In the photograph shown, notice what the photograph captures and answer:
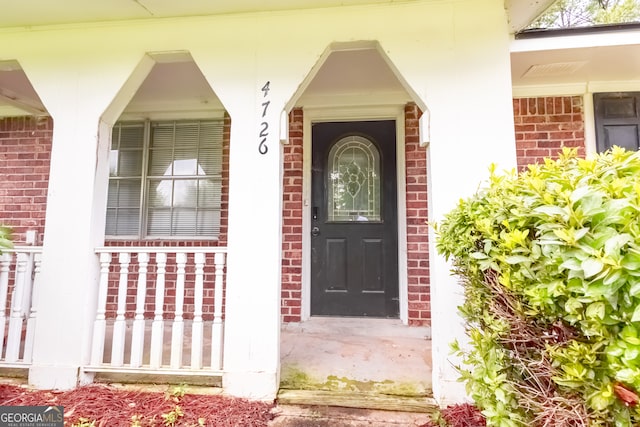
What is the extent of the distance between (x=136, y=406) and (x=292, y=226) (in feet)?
6.52

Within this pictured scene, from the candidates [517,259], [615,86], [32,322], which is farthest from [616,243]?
[32,322]

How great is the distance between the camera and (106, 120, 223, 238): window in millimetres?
3641

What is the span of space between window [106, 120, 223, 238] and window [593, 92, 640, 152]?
3702 mm

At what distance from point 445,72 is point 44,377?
3.35 meters

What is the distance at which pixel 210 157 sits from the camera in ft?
12.1

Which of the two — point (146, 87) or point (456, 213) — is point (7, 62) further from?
point (456, 213)

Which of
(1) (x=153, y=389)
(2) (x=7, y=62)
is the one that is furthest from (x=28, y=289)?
(2) (x=7, y=62)

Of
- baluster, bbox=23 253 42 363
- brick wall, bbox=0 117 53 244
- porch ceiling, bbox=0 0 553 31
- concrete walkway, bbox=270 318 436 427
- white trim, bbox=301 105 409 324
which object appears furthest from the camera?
brick wall, bbox=0 117 53 244

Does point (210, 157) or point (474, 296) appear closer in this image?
point (474, 296)

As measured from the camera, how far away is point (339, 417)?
191 centimetres

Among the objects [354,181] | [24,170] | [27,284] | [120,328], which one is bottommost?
[120,328]

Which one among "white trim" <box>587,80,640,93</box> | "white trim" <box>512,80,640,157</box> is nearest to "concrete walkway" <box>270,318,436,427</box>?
"white trim" <box>512,80,640,157</box>

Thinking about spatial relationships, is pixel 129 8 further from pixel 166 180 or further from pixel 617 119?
pixel 617 119

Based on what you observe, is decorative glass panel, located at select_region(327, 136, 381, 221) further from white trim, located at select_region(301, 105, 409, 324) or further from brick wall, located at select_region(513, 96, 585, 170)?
brick wall, located at select_region(513, 96, 585, 170)
